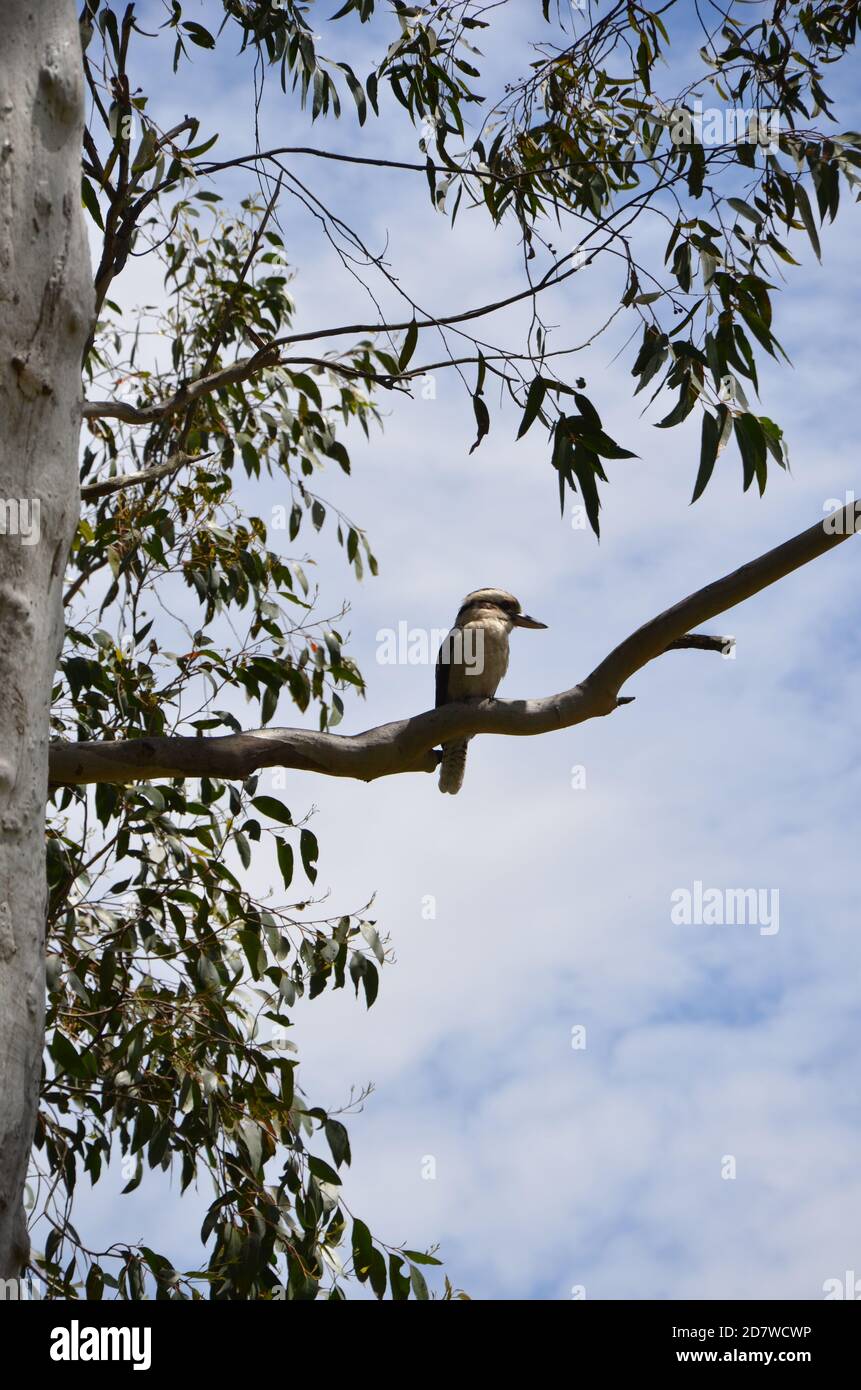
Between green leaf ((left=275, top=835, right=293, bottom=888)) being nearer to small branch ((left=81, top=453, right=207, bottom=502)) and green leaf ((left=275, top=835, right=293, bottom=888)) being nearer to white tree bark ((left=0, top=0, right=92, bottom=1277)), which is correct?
small branch ((left=81, top=453, right=207, bottom=502))

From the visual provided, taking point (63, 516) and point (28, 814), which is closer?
point (28, 814)

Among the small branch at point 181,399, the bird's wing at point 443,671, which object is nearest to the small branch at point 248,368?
the small branch at point 181,399

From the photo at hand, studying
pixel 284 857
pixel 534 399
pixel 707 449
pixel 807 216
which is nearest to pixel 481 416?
pixel 534 399

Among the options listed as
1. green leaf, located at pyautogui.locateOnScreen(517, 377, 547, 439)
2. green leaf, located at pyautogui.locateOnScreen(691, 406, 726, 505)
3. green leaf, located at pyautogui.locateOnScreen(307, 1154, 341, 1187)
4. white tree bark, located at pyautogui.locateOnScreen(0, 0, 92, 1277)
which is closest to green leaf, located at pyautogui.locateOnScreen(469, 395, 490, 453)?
green leaf, located at pyautogui.locateOnScreen(517, 377, 547, 439)

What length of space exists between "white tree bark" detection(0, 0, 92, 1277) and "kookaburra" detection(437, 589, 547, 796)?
2278 mm

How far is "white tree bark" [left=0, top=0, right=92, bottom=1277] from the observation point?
5.52ft

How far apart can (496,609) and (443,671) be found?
423 mm

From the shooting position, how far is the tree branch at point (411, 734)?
2.63m

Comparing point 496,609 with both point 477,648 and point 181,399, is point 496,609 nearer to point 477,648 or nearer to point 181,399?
point 477,648

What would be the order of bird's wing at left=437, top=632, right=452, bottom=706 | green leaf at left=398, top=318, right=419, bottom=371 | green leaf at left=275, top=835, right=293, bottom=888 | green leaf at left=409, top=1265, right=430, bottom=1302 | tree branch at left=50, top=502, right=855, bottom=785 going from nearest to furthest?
1. tree branch at left=50, top=502, right=855, bottom=785
2. green leaf at left=409, top=1265, right=430, bottom=1302
3. green leaf at left=398, top=318, right=419, bottom=371
4. green leaf at left=275, top=835, right=293, bottom=888
5. bird's wing at left=437, top=632, right=452, bottom=706
